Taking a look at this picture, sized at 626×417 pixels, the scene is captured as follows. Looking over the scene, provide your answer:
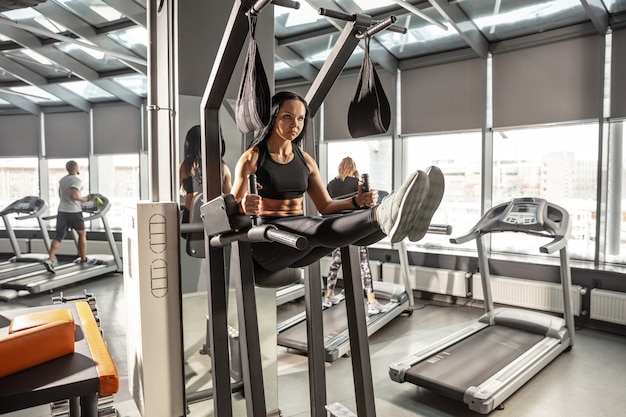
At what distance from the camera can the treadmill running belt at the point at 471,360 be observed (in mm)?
3311

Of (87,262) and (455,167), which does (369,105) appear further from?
(87,262)

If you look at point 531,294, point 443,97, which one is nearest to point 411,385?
point 531,294

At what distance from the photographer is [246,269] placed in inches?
80.2

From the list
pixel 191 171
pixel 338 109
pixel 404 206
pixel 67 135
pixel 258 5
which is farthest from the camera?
pixel 67 135

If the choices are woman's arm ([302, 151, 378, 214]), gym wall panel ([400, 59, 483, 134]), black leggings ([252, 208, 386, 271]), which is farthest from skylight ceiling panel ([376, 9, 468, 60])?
black leggings ([252, 208, 386, 271])

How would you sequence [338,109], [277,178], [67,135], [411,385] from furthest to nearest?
[67,135] < [338,109] < [411,385] < [277,178]

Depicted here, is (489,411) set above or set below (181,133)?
below

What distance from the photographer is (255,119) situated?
173cm

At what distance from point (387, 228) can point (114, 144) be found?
8.29 metres

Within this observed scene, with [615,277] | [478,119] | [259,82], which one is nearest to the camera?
[259,82]

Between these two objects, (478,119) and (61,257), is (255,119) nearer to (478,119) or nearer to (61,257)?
(478,119)

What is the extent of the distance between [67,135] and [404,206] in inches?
357

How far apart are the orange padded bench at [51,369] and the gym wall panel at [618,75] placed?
16.6 feet

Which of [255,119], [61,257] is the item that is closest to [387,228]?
[255,119]
